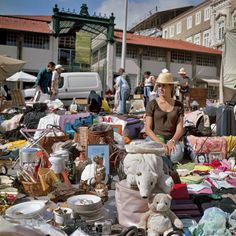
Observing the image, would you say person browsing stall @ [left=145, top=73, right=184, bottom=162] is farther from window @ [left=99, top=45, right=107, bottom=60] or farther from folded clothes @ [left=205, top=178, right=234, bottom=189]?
window @ [left=99, top=45, right=107, bottom=60]

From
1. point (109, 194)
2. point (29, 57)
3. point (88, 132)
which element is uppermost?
point (29, 57)

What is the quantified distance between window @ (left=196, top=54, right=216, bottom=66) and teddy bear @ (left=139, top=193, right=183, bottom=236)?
29191mm

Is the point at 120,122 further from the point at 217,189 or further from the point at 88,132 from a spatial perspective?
the point at 217,189

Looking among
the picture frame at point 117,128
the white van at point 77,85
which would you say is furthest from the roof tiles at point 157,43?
the picture frame at point 117,128

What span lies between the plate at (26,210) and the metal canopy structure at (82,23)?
20.0 metres

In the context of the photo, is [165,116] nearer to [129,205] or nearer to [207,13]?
[129,205]

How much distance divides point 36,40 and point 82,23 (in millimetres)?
4181

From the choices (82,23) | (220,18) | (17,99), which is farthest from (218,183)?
(220,18)

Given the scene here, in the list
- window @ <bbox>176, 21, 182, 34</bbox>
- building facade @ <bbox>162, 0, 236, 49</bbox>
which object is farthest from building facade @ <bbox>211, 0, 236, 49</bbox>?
window @ <bbox>176, 21, 182, 34</bbox>

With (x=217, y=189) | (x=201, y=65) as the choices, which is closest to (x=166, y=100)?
(x=217, y=189)

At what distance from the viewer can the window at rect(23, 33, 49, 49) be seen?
24.6 meters

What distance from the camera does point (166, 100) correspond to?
16.4 feet

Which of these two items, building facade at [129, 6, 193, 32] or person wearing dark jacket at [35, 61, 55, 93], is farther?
building facade at [129, 6, 193, 32]

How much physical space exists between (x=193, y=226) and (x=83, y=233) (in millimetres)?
948
